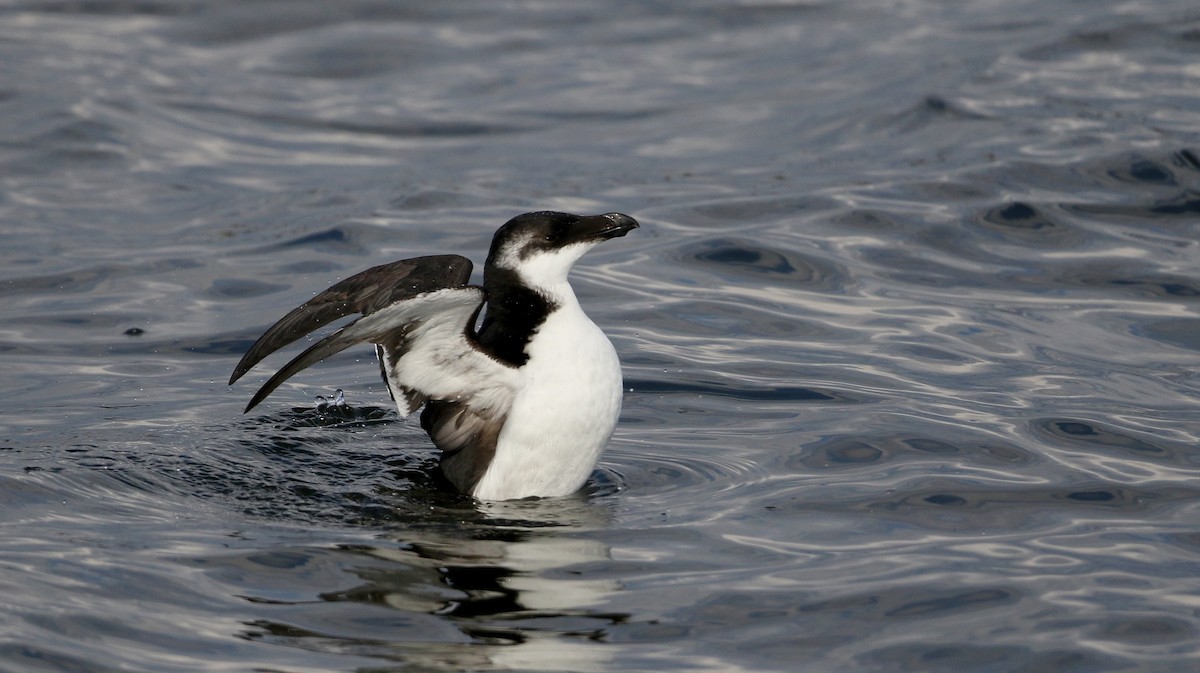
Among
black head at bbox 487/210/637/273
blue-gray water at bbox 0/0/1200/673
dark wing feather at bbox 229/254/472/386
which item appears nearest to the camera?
blue-gray water at bbox 0/0/1200/673

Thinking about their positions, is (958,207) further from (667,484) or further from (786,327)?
(667,484)

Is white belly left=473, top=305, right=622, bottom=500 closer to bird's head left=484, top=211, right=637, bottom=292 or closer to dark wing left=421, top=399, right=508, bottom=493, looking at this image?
dark wing left=421, top=399, right=508, bottom=493

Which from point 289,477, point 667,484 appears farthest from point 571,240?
point 289,477

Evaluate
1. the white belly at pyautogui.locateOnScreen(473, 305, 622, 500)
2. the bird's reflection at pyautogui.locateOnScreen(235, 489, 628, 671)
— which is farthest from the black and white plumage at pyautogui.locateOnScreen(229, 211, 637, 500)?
the bird's reflection at pyautogui.locateOnScreen(235, 489, 628, 671)

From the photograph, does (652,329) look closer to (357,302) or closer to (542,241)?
(542,241)

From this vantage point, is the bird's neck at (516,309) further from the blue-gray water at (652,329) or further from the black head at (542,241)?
the blue-gray water at (652,329)

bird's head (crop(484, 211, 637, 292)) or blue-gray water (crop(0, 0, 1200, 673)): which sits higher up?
bird's head (crop(484, 211, 637, 292))

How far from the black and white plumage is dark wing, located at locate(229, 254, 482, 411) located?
0.03 metres

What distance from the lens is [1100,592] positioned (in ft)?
18.0

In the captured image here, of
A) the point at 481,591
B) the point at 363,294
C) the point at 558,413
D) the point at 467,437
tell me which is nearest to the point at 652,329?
the point at 467,437

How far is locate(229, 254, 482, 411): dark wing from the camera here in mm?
6035

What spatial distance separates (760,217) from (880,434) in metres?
4.33

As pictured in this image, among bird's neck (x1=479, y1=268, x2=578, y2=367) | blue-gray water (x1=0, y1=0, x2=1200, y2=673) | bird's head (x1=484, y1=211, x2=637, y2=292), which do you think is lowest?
blue-gray water (x1=0, y1=0, x2=1200, y2=673)

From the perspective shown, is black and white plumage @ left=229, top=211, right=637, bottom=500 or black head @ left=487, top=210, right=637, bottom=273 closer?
black and white plumage @ left=229, top=211, right=637, bottom=500
